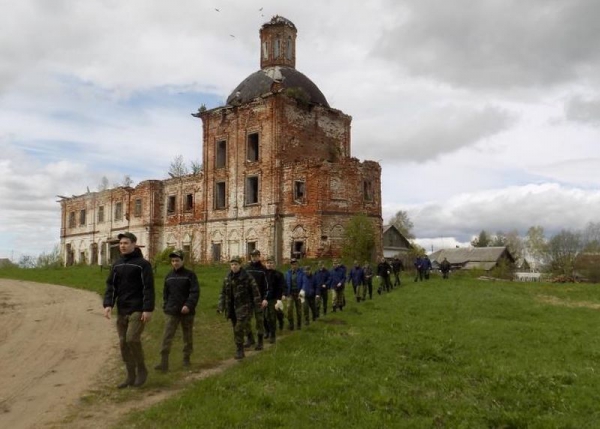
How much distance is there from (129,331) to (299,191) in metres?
25.1

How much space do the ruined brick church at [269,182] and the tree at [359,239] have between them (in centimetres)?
98

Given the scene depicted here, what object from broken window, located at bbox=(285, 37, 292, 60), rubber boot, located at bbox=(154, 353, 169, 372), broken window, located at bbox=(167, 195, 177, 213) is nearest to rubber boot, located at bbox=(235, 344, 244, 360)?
rubber boot, located at bbox=(154, 353, 169, 372)

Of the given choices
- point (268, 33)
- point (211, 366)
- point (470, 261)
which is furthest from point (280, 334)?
point (470, 261)

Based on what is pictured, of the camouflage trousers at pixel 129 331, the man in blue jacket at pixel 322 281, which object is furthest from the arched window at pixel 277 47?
the camouflage trousers at pixel 129 331

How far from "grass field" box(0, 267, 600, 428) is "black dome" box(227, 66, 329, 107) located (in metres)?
22.0

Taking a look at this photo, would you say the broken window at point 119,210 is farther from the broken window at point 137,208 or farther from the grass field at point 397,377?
the grass field at point 397,377

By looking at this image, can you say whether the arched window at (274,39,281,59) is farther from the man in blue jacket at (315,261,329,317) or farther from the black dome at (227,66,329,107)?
the man in blue jacket at (315,261,329,317)

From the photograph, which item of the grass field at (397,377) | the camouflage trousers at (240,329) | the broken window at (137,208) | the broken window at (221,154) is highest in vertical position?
the broken window at (221,154)

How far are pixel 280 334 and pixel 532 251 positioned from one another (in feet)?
237

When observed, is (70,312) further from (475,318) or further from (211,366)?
(475,318)

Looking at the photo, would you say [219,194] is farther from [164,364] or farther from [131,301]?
[131,301]

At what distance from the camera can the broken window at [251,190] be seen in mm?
34562

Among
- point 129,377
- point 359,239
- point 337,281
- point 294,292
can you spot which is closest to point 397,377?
point 129,377

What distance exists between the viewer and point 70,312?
52.5ft
